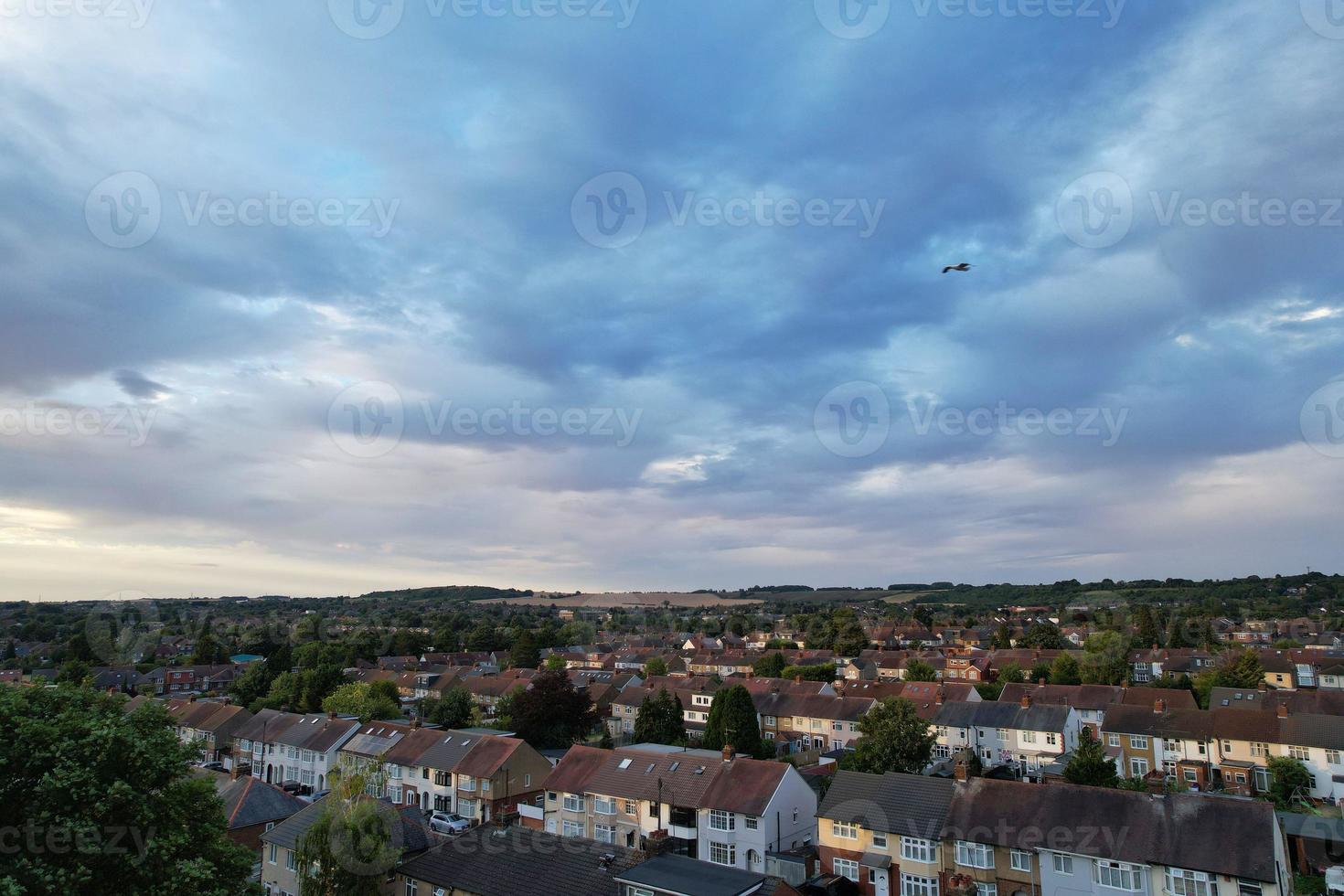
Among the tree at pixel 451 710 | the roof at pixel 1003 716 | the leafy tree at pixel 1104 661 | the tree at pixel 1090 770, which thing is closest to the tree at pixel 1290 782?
the roof at pixel 1003 716

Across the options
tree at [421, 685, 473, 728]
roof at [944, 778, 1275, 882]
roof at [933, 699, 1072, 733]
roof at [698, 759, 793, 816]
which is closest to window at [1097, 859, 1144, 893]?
roof at [944, 778, 1275, 882]

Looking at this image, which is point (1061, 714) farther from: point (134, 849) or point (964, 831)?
point (134, 849)

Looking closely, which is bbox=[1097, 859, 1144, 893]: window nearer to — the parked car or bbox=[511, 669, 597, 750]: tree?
the parked car

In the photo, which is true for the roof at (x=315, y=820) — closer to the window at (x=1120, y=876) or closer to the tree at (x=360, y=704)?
the window at (x=1120, y=876)

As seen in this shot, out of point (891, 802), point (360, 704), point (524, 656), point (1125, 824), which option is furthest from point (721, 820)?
point (524, 656)

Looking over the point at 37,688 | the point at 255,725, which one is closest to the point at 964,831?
the point at 37,688

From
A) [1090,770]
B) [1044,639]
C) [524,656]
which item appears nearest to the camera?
[1090,770]

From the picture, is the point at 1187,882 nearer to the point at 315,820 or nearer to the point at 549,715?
the point at 315,820

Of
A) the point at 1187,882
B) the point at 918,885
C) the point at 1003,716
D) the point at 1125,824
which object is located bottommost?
the point at 918,885
